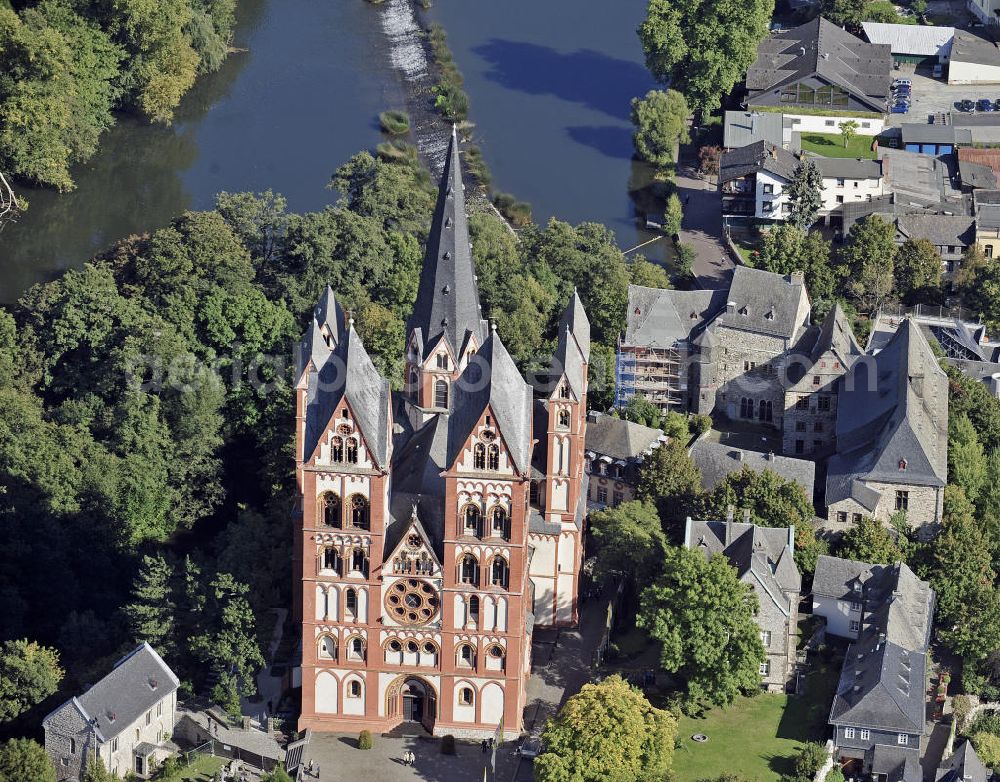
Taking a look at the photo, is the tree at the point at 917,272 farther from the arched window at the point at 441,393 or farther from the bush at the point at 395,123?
the bush at the point at 395,123

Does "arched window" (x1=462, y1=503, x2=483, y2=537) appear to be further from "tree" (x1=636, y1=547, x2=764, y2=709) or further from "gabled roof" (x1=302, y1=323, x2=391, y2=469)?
"tree" (x1=636, y1=547, x2=764, y2=709)

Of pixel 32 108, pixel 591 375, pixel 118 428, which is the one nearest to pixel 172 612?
pixel 118 428

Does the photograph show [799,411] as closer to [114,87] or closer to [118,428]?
[118,428]

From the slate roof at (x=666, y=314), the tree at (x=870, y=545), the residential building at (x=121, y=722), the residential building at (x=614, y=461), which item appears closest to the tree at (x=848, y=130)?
the slate roof at (x=666, y=314)

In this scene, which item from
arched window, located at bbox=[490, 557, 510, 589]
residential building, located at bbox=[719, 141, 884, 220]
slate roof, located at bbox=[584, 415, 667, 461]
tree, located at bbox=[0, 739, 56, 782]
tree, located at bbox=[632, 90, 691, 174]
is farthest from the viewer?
tree, located at bbox=[632, 90, 691, 174]

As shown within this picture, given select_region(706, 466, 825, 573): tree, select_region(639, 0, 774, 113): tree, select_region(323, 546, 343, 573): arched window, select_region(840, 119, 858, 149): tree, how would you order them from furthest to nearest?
select_region(639, 0, 774, 113): tree, select_region(840, 119, 858, 149): tree, select_region(706, 466, 825, 573): tree, select_region(323, 546, 343, 573): arched window

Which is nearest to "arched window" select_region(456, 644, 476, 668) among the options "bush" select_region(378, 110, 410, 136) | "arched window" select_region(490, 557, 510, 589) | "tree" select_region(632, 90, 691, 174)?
"arched window" select_region(490, 557, 510, 589)
